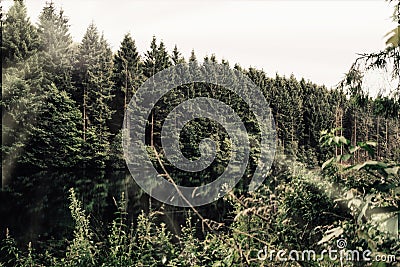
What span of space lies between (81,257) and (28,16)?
2468 centimetres

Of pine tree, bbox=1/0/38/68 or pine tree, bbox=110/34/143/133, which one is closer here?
pine tree, bbox=1/0/38/68

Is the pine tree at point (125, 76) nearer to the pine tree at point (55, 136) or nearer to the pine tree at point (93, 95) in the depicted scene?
the pine tree at point (93, 95)

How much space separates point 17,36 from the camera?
2447 centimetres

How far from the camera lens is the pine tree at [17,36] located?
2427cm

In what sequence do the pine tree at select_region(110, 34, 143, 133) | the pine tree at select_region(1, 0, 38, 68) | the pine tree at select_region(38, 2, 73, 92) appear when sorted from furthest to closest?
the pine tree at select_region(110, 34, 143, 133) < the pine tree at select_region(38, 2, 73, 92) < the pine tree at select_region(1, 0, 38, 68)

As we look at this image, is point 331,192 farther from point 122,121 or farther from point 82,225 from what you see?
point 122,121

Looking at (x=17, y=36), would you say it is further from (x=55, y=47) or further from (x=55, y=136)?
(x=55, y=136)

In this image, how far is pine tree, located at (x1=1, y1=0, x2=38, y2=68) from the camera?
955 inches

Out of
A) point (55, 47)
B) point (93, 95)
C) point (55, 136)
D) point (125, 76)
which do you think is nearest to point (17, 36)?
point (55, 47)

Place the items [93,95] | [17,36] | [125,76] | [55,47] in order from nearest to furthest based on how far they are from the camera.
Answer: [17,36] < [55,47] < [93,95] < [125,76]

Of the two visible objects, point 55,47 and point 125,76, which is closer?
point 55,47

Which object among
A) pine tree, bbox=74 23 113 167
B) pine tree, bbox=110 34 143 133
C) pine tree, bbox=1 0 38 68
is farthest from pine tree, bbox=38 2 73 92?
pine tree, bbox=110 34 143 133

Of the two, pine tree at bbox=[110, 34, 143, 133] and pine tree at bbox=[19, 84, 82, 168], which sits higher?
pine tree at bbox=[110, 34, 143, 133]

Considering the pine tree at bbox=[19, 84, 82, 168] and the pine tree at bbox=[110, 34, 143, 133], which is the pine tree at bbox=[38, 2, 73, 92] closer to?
the pine tree at bbox=[19, 84, 82, 168]
